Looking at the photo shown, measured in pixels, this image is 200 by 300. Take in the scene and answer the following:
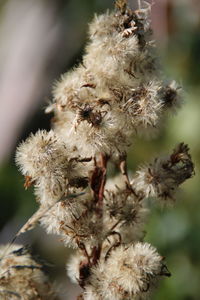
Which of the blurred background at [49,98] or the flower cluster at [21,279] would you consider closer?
the flower cluster at [21,279]

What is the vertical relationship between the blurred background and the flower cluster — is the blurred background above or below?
above

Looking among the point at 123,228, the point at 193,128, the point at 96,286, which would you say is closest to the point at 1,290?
the point at 96,286

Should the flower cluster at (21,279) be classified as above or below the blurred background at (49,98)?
below

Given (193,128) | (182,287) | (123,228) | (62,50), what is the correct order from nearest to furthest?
(123,228) < (182,287) < (193,128) < (62,50)

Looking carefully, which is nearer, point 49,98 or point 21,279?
point 21,279

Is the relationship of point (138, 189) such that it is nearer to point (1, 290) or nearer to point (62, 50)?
point (1, 290)

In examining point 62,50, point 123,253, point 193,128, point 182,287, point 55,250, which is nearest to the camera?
point 123,253

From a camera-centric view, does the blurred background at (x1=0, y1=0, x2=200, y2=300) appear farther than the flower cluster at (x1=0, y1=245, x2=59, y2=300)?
Yes

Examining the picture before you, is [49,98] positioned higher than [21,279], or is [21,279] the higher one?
[49,98]
